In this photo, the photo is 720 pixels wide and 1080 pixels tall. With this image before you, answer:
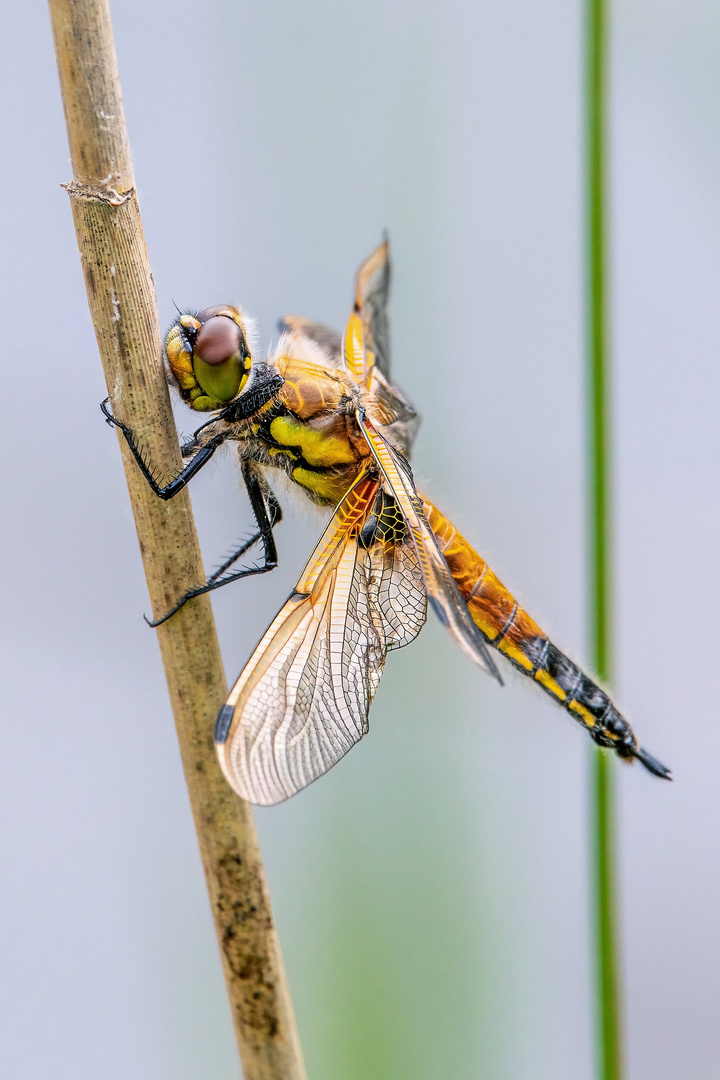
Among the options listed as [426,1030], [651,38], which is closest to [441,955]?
[426,1030]

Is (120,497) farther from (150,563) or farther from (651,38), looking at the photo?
(651,38)

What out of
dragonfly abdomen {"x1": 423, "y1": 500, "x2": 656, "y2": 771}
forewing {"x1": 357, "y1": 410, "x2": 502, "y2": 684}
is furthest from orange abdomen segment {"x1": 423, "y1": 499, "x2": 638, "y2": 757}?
forewing {"x1": 357, "y1": 410, "x2": 502, "y2": 684}

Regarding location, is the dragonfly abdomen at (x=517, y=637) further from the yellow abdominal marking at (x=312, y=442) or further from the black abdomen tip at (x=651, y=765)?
the yellow abdominal marking at (x=312, y=442)

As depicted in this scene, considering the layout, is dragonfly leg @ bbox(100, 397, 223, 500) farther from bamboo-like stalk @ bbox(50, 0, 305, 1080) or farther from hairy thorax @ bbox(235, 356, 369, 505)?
hairy thorax @ bbox(235, 356, 369, 505)

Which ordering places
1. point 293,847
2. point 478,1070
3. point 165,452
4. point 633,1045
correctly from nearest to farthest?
point 165,452
point 478,1070
point 293,847
point 633,1045

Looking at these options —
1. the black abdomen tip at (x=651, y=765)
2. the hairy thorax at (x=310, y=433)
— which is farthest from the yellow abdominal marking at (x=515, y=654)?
the hairy thorax at (x=310, y=433)

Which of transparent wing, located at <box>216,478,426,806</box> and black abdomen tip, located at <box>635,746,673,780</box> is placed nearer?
transparent wing, located at <box>216,478,426,806</box>

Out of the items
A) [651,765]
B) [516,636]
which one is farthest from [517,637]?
[651,765]
